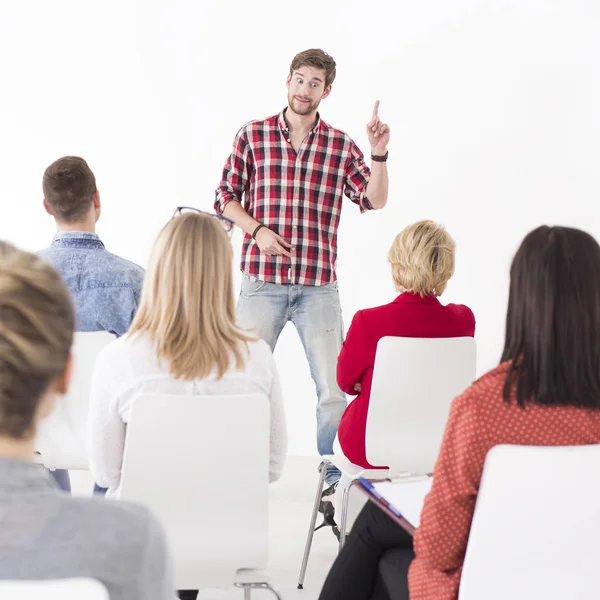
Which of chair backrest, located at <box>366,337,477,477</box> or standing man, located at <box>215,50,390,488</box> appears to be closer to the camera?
chair backrest, located at <box>366,337,477,477</box>

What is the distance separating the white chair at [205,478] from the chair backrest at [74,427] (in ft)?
2.82

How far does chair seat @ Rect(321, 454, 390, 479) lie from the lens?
2.64m

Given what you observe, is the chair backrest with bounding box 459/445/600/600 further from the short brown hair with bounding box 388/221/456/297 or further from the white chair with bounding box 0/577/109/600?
the short brown hair with bounding box 388/221/456/297

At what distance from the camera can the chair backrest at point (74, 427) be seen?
253cm

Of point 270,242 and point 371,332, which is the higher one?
point 270,242

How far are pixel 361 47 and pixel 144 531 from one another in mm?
4023

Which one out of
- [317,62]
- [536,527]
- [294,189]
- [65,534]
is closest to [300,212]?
[294,189]

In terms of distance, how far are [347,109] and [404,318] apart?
222 centimetres

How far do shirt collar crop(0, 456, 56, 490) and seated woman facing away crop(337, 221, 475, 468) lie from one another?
1.78 meters

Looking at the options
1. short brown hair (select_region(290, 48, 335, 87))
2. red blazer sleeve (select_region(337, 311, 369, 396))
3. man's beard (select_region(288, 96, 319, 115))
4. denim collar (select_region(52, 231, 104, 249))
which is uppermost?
short brown hair (select_region(290, 48, 335, 87))

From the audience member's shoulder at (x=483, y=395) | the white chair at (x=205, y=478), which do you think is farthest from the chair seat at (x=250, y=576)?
the audience member's shoulder at (x=483, y=395)

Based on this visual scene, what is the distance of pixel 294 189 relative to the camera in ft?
12.3

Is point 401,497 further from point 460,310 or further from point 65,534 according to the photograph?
point 460,310

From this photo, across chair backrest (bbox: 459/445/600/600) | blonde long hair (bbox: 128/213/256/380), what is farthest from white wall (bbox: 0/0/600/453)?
chair backrest (bbox: 459/445/600/600)
